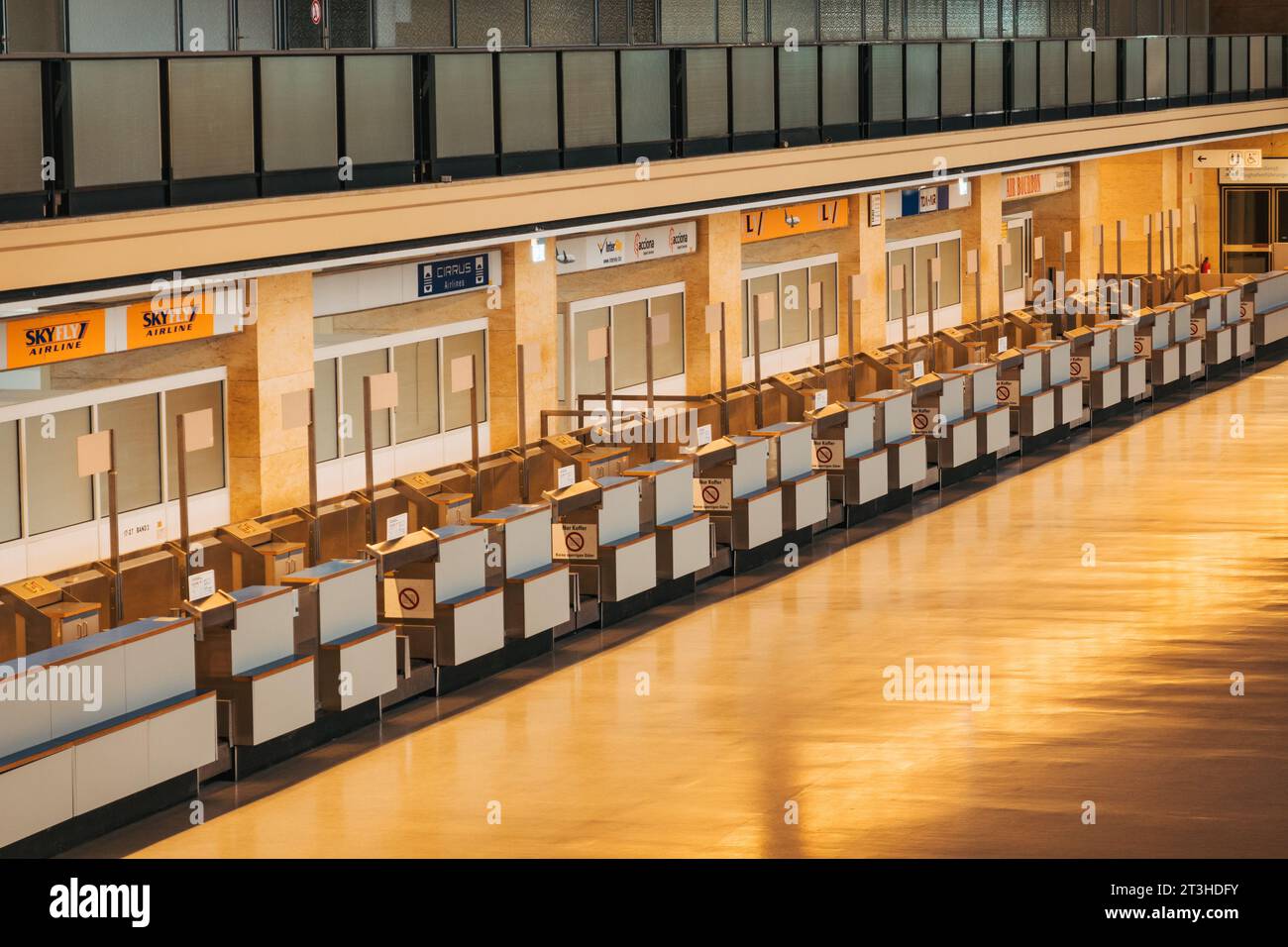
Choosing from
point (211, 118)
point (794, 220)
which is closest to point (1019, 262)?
point (794, 220)

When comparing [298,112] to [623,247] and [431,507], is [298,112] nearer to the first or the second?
[431,507]

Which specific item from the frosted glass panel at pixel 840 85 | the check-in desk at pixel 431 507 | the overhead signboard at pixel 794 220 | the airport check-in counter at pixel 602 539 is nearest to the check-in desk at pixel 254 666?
the check-in desk at pixel 431 507

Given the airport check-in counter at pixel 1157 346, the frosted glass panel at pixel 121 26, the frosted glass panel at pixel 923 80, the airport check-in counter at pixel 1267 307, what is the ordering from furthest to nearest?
the airport check-in counter at pixel 1267 307 < the airport check-in counter at pixel 1157 346 < the frosted glass panel at pixel 923 80 < the frosted glass panel at pixel 121 26

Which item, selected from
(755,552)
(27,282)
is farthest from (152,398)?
(755,552)

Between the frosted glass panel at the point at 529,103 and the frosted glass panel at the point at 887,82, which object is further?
the frosted glass panel at the point at 887,82

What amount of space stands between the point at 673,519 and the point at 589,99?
3329mm

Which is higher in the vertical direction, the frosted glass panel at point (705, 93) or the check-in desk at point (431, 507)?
the frosted glass panel at point (705, 93)

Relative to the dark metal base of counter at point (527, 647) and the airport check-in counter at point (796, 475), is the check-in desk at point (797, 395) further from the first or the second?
the dark metal base of counter at point (527, 647)

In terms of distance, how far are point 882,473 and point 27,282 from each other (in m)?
9.17

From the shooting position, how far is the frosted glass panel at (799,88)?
64.5 ft

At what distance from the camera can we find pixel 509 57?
51.8 feet

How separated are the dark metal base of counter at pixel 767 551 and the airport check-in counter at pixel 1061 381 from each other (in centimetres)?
545
